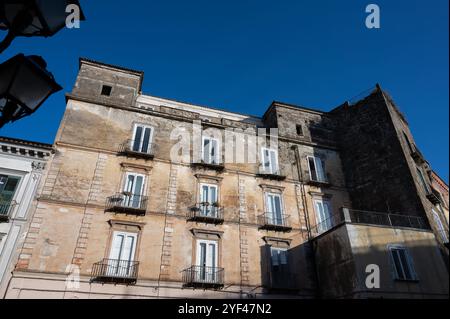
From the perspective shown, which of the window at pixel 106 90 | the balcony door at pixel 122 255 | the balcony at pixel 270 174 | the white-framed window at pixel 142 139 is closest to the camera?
the balcony door at pixel 122 255

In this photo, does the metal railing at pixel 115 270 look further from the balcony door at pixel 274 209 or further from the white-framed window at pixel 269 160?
the white-framed window at pixel 269 160

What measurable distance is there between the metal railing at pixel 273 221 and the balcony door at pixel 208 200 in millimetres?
3158

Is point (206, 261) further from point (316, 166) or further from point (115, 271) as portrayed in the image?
point (316, 166)

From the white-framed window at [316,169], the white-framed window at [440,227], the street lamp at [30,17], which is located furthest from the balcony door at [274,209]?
the street lamp at [30,17]

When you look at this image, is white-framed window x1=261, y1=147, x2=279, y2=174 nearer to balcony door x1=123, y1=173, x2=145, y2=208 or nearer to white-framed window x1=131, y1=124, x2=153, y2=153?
white-framed window x1=131, y1=124, x2=153, y2=153

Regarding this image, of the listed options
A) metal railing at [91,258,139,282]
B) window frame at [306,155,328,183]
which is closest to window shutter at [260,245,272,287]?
window frame at [306,155,328,183]

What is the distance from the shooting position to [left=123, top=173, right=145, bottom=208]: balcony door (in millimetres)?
19125

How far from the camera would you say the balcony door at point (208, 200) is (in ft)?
66.5

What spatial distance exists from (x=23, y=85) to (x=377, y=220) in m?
22.1

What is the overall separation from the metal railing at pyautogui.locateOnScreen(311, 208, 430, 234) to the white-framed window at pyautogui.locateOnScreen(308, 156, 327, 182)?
3.05m

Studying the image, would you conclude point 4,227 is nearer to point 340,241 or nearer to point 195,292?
point 195,292

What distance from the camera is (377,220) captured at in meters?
21.5
